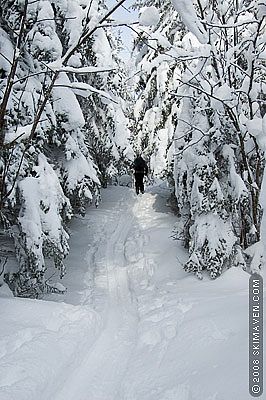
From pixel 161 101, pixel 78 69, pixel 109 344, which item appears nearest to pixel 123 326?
pixel 109 344

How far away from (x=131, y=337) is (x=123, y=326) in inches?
16.6

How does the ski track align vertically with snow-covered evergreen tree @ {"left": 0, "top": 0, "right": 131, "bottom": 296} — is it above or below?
below

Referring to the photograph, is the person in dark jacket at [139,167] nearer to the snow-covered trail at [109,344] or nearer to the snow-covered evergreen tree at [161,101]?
the snow-covered evergreen tree at [161,101]

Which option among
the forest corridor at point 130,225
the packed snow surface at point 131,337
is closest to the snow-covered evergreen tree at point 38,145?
the forest corridor at point 130,225

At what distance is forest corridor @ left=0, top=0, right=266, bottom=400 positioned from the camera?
12.4 ft

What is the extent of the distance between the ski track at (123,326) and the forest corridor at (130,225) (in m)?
0.02

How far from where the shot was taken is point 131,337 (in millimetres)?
5672

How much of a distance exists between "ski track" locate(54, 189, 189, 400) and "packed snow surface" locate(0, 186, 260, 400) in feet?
0.05

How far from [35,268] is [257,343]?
403cm

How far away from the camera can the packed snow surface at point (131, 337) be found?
399cm

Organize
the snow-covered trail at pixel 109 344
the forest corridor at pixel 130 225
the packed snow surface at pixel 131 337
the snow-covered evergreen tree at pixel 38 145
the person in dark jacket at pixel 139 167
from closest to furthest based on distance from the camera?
1. the forest corridor at pixel 130 225
2. the packed snow surface at pixel 131 337
3. the snow-covered trail at pixel 109 344
4. the snow-covered evergreen tree at pixel 38 145
5. the person in dark jacket at pixel 139 167

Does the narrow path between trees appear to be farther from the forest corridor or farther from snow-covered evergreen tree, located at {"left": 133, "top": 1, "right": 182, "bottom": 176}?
snow-covered evergreen tree, located at {"left": 133, "top": 1, "right": 182, "bottom": 176}

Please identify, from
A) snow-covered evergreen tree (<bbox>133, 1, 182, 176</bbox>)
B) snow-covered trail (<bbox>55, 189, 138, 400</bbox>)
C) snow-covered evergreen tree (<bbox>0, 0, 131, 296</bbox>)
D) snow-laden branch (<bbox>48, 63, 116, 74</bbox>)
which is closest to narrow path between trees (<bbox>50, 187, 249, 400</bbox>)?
snow-covered trail (<bbox>55, 189, 138, 400</bbox>)

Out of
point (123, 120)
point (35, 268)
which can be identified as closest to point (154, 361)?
point (35, 268)
